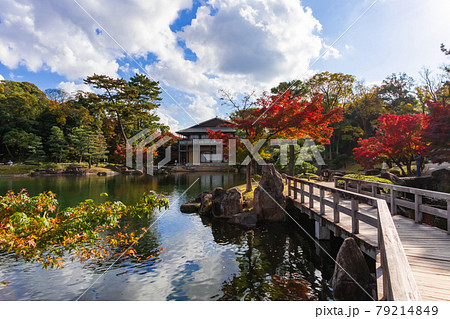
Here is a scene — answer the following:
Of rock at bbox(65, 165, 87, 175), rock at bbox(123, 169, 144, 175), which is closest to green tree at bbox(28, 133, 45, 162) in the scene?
rock at bbox(65, 165, 87, 175)

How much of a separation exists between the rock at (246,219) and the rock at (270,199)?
1.03 ft

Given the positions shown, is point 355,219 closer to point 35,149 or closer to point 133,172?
point 133,172

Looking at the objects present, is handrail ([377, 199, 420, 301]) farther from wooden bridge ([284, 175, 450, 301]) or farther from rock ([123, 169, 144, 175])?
rock ([123, 169, 144, 175])

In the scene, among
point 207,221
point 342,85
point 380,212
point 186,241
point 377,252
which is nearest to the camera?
point 380,212

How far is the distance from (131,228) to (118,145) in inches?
1040

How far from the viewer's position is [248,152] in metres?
12.2

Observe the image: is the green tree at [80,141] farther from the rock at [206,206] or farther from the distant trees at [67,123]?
the rock at [206,206]

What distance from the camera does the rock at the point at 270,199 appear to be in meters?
8.62

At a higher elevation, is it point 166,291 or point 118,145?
point 118,145

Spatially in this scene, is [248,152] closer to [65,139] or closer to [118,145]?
[118,145]

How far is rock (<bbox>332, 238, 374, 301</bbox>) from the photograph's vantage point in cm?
383

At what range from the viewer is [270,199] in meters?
8.62

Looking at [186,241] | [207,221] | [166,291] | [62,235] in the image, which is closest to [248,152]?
[207,221]

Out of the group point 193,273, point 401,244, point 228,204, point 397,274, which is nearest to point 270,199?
point 228,204
